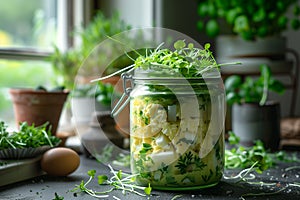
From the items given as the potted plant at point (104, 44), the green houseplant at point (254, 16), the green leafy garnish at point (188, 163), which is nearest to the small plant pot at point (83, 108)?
the potted plant at point (104, 44)

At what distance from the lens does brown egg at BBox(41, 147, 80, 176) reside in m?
0.95

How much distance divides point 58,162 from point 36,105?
29cm

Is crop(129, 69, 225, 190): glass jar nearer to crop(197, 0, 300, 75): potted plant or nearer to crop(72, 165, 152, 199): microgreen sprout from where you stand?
crop(72, 165, 152, 199): microgreen sprout

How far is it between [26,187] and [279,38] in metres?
1.18

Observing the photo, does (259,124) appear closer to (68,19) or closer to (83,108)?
(83,108)

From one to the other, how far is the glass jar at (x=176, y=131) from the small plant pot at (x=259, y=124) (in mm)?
536

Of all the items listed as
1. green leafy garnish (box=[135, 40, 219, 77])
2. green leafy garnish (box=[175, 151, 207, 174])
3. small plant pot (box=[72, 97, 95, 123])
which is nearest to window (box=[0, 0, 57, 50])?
small plant pot (box=[72, 97, 95, 123])

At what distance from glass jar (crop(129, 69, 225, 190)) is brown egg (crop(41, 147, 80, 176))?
175 millimetres

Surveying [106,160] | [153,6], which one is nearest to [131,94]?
[106,160]

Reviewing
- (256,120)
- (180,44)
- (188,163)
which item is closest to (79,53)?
(256,120)

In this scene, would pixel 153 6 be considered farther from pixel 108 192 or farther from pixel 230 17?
pixel 108 192

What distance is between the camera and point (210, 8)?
1792mm

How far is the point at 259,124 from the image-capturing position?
1365mm

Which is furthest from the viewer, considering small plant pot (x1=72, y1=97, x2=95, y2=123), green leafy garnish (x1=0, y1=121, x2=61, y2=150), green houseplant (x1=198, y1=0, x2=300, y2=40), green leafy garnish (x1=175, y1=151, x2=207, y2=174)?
green houseplant (x1=198, y1=0, x2=300, y2=40)
